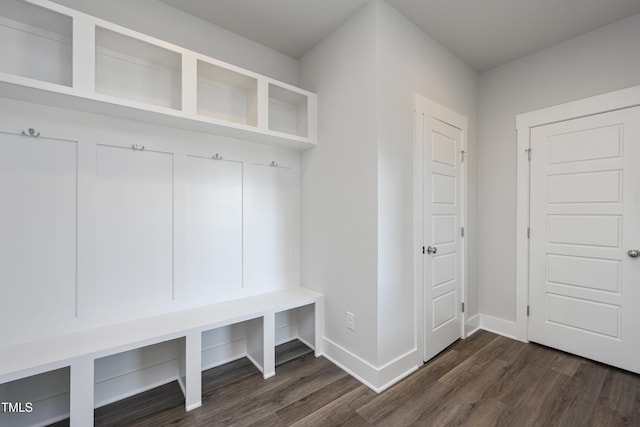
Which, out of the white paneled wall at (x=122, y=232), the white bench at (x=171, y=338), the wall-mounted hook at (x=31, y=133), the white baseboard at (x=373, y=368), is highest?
the wall-mounted hook at (x=31, y=133)

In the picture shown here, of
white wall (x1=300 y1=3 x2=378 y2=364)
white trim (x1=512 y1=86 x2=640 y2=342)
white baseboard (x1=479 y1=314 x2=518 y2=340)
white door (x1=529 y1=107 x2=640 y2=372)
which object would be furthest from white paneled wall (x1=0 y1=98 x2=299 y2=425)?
white door (x1=529 y1=107 x2=640 y2=372)

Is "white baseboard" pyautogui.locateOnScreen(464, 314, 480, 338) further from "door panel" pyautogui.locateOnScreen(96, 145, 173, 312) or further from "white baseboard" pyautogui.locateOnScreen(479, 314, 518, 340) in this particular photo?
"door panel" pyautogui.locateOnScreen(96, 145, 173, 312)

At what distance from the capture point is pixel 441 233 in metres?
2.38

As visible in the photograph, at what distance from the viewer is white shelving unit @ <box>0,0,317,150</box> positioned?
4.75 feet

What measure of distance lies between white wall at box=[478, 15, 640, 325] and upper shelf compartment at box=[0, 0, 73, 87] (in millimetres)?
3399

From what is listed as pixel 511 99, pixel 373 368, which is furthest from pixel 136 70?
pixel 511 99

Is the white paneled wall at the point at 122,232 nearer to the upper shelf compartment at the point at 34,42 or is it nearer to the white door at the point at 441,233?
the upper shelf compartment at the point at 34,42

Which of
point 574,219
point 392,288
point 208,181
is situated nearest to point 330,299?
point 392,288

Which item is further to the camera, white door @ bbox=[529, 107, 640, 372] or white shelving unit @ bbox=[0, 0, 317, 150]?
white door @ bbox=[529, 107, 640, 372]

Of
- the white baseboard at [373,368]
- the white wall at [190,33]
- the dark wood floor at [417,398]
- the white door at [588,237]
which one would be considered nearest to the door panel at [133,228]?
the dark wood floor at [417,398]

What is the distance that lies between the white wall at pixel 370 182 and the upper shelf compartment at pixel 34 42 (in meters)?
1.69

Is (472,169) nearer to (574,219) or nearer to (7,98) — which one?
(574,219)

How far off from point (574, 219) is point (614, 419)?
4.65 ft

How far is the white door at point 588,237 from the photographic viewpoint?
6.79 feet
